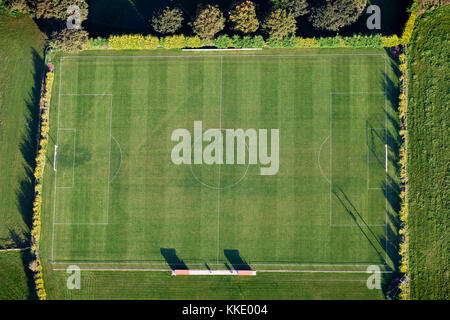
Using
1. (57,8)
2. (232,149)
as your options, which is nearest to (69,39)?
(57,8)

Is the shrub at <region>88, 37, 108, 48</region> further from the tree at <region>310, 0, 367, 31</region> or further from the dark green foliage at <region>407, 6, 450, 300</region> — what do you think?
the dark green foliage at <region>407, 6, 450, 300</region>

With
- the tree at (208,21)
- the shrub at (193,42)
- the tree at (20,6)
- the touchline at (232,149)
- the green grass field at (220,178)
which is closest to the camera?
the tree at (208,21)

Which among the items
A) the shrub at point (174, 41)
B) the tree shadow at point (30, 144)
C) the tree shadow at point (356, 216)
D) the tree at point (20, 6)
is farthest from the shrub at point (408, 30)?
the tree at point (20, 6)

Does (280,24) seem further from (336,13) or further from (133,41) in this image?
(133,41)

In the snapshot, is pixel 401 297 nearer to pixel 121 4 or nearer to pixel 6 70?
pixel 121 4

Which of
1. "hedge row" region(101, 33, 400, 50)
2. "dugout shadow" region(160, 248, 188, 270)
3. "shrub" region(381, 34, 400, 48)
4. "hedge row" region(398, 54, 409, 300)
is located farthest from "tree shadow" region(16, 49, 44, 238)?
"hedge row" region(398, 54, 409, 300)

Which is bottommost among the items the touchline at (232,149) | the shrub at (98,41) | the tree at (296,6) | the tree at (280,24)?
the touchline at (232,149)

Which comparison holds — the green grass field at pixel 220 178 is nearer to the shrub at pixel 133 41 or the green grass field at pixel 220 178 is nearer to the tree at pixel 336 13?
the shrub at pixel 133 41
